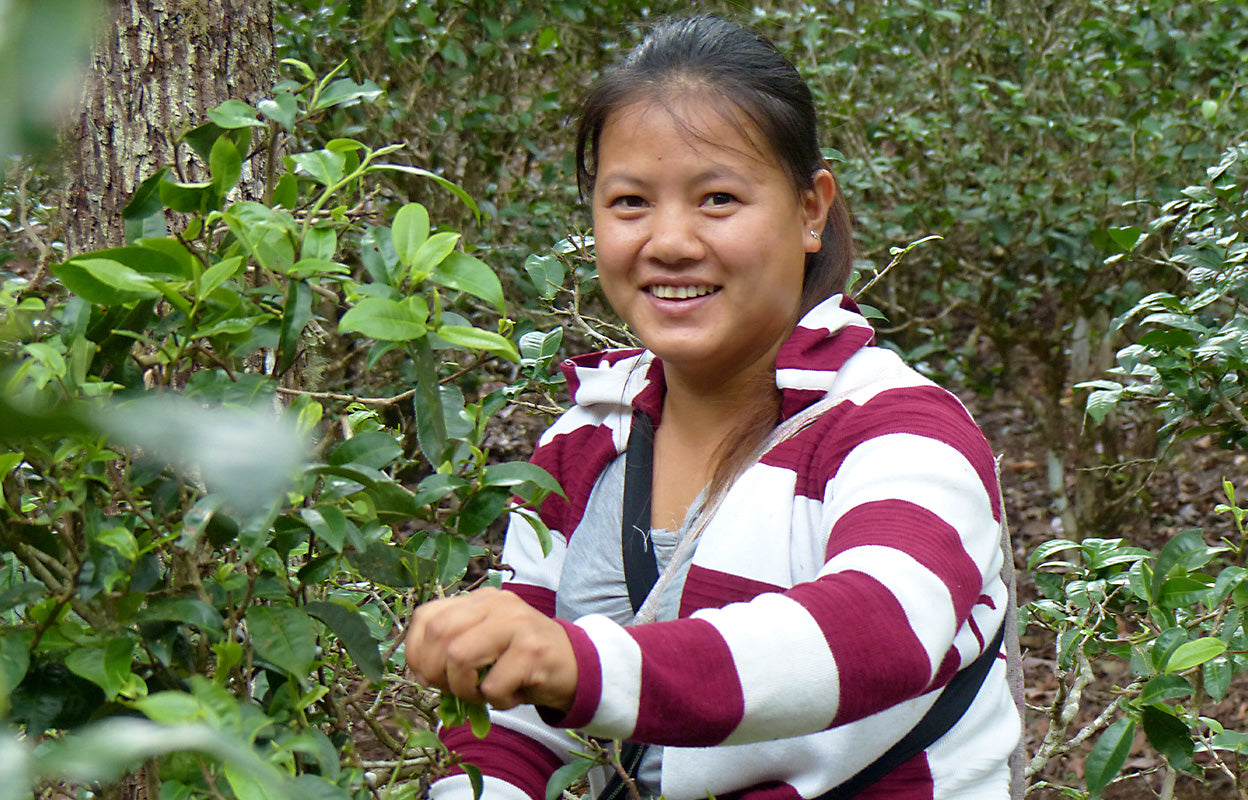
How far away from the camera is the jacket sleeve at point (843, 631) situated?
1111mm

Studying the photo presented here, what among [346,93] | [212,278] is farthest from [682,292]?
[212,278]

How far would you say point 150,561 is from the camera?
125 cm

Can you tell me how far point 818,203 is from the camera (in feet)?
6.38

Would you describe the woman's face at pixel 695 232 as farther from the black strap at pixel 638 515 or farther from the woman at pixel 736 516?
the black strap at pixel 638 515

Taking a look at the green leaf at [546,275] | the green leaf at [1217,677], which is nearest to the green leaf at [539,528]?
the green leaf at [546,275]

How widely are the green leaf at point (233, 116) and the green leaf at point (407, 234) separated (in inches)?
10.7

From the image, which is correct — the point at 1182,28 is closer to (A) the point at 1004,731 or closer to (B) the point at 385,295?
(A) the point at 1004,731

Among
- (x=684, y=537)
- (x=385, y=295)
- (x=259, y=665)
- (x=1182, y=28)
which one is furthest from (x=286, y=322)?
(x=1182, y=28)

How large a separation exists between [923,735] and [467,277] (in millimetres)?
851

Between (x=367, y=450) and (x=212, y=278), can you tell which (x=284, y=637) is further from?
(x=212, y=278)

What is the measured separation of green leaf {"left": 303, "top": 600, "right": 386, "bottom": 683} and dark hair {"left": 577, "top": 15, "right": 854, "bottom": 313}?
2.80 ft

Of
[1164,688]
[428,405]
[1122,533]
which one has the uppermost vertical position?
[428,405]

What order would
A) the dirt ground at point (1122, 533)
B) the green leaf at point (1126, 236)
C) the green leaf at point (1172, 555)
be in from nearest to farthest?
1. the green leaf at point (1172, 555)
2. the green leaf at point (1126, 236)
3. the dirt ground at point (1122, 533)

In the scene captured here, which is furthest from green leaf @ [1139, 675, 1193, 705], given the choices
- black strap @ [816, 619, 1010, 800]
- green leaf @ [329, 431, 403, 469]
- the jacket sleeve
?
green leaf @ [329, 431, 403, 469]
